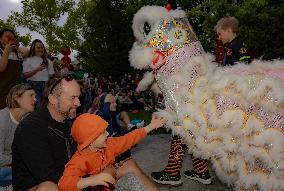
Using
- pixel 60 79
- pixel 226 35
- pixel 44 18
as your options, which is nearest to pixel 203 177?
pixel 226 35

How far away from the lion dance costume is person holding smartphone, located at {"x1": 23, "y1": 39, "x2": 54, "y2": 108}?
8.50 feet

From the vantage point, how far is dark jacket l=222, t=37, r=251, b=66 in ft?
11.5

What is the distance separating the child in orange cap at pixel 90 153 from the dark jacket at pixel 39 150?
0.09 meters

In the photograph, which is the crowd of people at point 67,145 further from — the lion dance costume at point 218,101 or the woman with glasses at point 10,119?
the lion dance costume at point 218,101

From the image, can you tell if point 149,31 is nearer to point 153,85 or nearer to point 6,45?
point 153,85

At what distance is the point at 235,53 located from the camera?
3.54 m

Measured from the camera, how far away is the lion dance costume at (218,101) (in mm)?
2359

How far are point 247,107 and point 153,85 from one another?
3.21ft

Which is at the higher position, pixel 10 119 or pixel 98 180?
pixel 10 119

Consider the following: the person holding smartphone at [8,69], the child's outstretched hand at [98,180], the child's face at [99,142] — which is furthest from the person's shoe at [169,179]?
the person holding smartphone at [8,69]

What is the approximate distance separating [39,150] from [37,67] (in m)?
3.08

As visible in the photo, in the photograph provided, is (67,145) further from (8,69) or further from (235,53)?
(8,69)

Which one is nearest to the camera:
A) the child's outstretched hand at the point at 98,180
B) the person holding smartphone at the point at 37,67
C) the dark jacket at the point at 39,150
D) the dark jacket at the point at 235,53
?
the child's outstretched hand at the point at 98,180

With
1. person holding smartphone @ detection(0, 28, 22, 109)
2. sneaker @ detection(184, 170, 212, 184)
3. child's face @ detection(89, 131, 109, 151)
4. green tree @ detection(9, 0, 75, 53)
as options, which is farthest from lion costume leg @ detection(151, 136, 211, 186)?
green tree @ detection(9, 0, 75, 53)
